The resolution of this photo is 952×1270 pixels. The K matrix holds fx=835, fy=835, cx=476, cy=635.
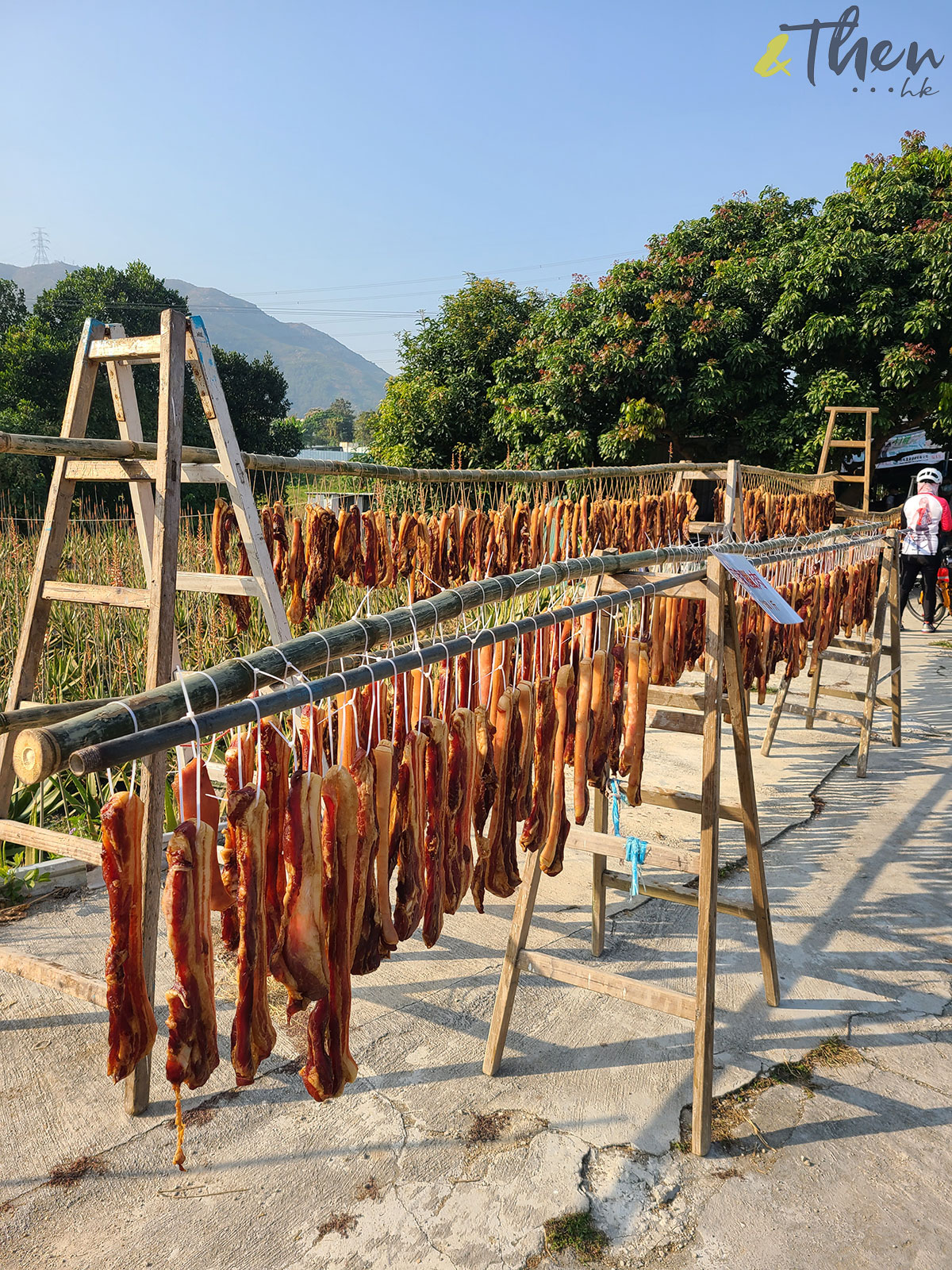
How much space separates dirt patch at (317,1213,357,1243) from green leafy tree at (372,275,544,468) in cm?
1973

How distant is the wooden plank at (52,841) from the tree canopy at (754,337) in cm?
1617

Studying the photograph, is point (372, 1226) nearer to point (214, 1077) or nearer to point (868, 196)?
point (214, 1077)

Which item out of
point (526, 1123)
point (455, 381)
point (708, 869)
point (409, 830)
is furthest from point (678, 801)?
point (455, 381)

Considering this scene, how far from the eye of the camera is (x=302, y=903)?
1.22m

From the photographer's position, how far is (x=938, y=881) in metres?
3.94

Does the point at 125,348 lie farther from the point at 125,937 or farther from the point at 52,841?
the point at 125,937

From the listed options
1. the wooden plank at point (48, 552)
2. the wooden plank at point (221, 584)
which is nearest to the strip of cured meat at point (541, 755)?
the wooden plank at point (221, 584)

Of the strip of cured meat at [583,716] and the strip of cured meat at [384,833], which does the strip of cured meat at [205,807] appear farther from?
the strip of cured meat at [583,716]

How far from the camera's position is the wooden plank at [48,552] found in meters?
2.62

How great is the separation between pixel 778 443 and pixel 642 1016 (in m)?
15.7

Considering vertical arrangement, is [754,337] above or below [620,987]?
above

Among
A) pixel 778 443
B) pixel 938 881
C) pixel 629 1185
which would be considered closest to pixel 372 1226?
pixel 629 1185

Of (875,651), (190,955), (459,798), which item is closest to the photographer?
(190,955)

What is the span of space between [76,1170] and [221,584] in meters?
1.76
